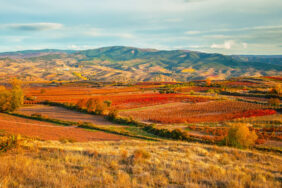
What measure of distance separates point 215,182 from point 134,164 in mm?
3693

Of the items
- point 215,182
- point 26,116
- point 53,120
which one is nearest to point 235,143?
point 215,182

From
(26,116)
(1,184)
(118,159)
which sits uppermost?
(1,184)

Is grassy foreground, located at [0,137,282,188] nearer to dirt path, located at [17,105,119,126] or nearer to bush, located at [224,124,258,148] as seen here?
bush, located at [224,124,258,148]

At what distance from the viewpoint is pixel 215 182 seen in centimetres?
679

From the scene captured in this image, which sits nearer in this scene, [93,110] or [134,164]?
[134,164]

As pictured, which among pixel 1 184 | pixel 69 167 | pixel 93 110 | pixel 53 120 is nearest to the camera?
pixel 1 184

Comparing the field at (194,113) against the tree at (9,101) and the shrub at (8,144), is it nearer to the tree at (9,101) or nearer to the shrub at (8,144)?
the tree at (9,101)

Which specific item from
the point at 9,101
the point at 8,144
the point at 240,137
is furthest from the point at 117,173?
the point at 9,101

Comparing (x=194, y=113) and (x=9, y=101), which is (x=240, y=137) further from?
(x=9, y=101)

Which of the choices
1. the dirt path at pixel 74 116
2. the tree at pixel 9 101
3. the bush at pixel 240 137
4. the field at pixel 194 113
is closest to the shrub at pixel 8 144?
the bush at pixel 240 137

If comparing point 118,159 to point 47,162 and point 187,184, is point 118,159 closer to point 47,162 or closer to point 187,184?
point 47,162

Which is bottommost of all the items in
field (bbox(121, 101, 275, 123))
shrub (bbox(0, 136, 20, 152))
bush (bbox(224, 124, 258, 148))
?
field (bbox(121, 101, 275, 123))

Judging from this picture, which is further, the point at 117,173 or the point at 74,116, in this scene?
the point at 74,116

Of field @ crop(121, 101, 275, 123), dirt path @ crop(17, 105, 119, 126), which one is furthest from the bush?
dirt path @ crop(17, 105, 119, 126)
